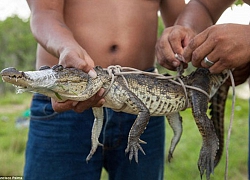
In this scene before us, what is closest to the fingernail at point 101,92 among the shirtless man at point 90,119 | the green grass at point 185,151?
the shirtless man at point 90,119

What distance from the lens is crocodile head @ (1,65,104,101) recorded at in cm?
129

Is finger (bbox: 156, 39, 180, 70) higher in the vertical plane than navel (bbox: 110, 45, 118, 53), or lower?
lower

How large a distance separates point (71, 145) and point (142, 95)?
0.60 metres

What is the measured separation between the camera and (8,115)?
6.73m

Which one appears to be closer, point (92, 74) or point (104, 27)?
point (92, 74)

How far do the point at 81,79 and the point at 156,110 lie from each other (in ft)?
1.25

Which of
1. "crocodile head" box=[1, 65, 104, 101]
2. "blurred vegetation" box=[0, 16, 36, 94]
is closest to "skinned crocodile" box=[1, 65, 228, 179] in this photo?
"crocodile head" box=[1, 65, 104, 101]

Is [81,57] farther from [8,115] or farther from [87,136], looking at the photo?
[8,115]

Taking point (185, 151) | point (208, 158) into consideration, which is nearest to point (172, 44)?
point (208, 158)

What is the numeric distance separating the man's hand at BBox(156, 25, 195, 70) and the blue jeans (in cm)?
41

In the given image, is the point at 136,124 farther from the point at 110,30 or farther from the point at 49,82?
the point at 110,30

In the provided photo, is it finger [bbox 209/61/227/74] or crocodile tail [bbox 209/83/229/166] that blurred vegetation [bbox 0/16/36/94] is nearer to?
crocodile tail [bbox 209/83/229/166]

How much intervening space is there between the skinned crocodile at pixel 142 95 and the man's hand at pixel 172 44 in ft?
0.38

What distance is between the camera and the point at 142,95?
1.73 meters
